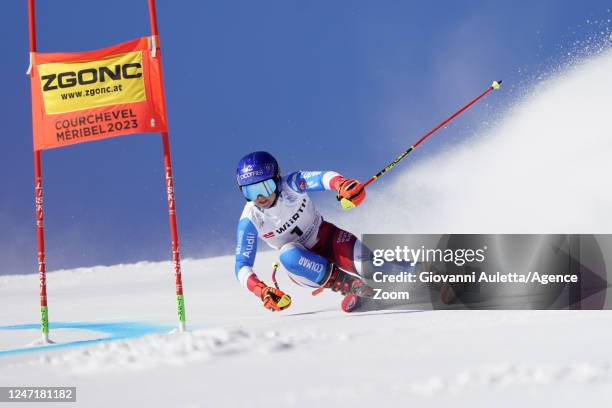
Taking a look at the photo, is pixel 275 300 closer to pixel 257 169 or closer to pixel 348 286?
pixel 348 286

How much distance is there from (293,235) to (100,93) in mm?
1717

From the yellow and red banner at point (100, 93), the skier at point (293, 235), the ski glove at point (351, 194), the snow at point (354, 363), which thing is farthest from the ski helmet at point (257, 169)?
the snow at point (354, 363)

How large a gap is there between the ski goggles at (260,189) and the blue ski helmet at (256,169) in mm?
28

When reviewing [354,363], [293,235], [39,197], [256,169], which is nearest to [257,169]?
[256,169]

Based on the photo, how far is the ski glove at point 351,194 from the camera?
5113mm

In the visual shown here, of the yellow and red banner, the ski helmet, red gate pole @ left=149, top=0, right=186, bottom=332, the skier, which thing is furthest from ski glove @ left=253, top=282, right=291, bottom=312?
the yellow and red banner

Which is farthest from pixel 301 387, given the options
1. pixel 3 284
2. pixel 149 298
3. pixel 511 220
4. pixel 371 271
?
pixel 3 284

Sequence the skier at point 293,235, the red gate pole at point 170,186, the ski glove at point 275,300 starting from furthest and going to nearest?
1. the skier at point 293,235
2. the ski glove at point 275,300
3. the red gate pole at point 170,186

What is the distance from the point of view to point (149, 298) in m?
8.46

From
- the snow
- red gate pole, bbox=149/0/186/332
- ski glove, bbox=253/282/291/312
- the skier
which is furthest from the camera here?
the skier

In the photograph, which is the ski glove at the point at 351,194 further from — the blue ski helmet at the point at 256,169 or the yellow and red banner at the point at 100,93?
the yellow and red banner at the point at 100,93

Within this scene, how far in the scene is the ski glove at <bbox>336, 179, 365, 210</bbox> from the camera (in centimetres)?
511

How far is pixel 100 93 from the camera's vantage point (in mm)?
5133

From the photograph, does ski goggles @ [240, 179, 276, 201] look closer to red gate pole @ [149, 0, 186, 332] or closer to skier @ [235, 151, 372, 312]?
skier @ [235, 151, 372, 312]
